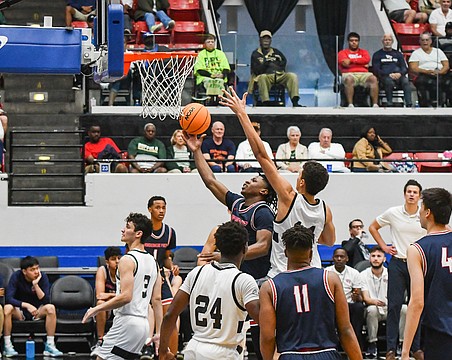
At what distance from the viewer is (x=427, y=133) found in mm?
17062

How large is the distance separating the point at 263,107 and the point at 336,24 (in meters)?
5.91

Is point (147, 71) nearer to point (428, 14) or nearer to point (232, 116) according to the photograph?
point (232, 116)

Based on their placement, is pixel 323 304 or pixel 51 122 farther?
pixel 51 122

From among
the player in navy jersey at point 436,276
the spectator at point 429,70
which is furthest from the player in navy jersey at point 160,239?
the spectator at point 429,70

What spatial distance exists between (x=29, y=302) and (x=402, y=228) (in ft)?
14.8

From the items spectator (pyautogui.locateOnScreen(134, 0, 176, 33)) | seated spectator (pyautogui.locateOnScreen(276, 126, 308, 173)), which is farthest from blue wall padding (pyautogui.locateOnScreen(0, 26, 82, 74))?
spectator (pyautogui.locateOnScreen(134, 0, 176, 33))

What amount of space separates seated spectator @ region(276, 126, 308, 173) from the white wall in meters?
0.39

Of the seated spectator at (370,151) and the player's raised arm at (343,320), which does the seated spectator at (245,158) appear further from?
the player's raised arm at (343,320)

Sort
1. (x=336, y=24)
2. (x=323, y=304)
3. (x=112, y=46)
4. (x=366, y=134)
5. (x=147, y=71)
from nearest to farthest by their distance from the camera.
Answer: (x=323, y=304) < (x=112, y=46) < (x=147, y=71) < (x=366, y=134) < (x=336, y=24)

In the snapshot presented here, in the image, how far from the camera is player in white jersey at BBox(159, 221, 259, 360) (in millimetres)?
6340

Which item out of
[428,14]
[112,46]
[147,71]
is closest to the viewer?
[112,46]

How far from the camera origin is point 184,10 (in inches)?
752

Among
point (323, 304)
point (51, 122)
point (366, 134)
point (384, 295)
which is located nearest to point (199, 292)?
point (323, 304)

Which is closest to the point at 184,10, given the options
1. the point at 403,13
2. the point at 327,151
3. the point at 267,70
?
the point at 267,70
